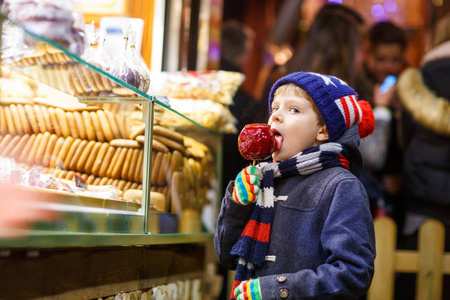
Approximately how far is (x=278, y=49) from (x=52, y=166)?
5.73 m

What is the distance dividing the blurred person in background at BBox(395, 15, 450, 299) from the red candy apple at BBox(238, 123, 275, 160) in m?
2.34

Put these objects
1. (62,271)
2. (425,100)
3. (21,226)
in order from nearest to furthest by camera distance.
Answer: (21,226) < (62,271) < (425,100)

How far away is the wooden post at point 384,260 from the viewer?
12.8 ft

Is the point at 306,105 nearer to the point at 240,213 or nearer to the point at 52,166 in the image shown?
the point at 240,213

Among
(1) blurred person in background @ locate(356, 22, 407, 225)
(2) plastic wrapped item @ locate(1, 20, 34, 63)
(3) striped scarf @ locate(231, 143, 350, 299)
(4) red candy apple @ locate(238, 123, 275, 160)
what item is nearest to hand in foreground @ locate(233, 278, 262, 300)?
(3) striped scarf @ locate(231, 143, 350, 299)

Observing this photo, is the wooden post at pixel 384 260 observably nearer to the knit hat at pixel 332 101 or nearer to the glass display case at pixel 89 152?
the glass display case at pixel 89 152

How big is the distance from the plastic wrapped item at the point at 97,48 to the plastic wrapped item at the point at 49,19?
32 centimetres

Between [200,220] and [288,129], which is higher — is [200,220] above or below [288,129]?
below

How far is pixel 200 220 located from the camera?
10.6 feet

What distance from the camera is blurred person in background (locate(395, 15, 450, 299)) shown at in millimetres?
3904

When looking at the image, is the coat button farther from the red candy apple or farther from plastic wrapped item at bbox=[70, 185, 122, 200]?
plastic wrapped item at bbox=[70, 185, 122, 200]

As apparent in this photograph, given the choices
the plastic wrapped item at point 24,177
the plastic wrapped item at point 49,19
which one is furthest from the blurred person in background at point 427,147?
the plastic wrapped item at point 24,177

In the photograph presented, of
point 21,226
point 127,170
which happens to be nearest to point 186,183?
point 127,170

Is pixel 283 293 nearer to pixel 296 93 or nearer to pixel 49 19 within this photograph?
pixel 296 93
